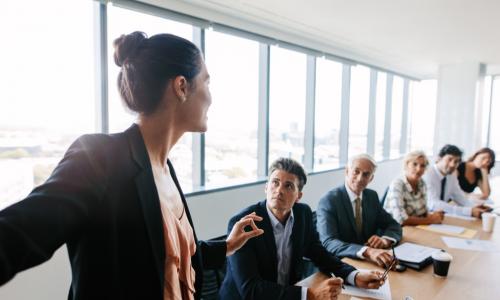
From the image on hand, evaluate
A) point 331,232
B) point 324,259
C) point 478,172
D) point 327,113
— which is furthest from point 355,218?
point 327,113

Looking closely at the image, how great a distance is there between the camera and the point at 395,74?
686 centimetres

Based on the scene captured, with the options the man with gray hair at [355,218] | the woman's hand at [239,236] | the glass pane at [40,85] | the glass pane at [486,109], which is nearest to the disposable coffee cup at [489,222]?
the man with gray hair at [355,218]

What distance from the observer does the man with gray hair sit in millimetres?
1906

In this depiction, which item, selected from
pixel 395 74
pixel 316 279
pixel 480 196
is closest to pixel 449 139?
pixel 395 74

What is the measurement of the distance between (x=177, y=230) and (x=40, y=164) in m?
2.23

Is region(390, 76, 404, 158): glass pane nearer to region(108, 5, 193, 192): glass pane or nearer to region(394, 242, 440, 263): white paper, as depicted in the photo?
region(108, 5, 193, 192): glass pane

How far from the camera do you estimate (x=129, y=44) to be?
77cm

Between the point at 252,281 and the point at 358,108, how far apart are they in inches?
212

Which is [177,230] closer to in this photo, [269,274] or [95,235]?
[95,235]

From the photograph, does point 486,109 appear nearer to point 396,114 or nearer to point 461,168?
point 396,114

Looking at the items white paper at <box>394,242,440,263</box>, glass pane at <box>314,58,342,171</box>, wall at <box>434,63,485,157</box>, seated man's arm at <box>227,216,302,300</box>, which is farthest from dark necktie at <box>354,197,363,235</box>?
wall at <box>434,63,485,157</box>

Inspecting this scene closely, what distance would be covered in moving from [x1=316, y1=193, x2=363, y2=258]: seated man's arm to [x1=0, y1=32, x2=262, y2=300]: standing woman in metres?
1.13

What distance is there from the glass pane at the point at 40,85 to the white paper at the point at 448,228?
116 inches

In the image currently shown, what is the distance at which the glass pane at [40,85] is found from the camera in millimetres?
2314
